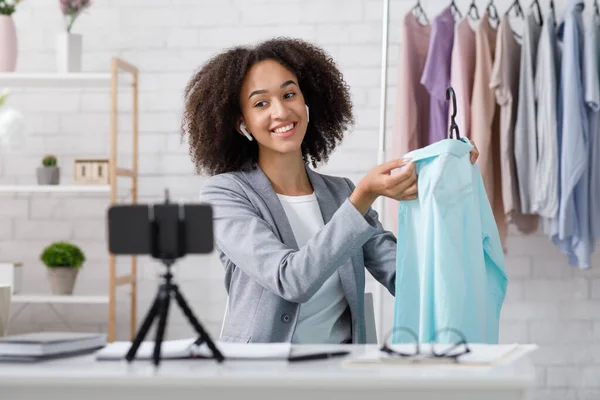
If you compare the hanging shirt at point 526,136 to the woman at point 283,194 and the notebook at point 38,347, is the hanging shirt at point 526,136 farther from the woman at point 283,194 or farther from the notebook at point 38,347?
the notebook at point 38,347

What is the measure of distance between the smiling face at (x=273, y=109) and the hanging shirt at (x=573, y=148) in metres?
1.34

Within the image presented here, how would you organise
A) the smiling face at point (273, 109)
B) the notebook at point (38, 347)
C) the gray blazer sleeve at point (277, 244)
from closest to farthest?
1. the notebook at point (38, 347)
2. the gray blazer sleeve at point (277, 244)
3. the smiling face at point (273, 109)

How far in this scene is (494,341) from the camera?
195 centimetres

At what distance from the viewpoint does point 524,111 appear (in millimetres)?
3260

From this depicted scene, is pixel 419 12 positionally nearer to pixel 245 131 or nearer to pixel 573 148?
pixel 573 148

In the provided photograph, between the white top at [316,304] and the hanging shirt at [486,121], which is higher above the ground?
the hanging shirt at [486,121]

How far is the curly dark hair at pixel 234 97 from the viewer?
2244 millimetres

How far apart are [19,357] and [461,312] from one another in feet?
3.07

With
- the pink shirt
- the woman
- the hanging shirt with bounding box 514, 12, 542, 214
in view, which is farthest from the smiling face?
the hanging shirt with bounding box 514, 12, 542, 214

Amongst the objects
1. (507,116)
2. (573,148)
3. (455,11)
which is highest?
(455,11)

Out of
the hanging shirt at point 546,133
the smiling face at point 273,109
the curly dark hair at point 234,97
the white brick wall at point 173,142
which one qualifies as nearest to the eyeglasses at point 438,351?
the smiling face at point 273,109

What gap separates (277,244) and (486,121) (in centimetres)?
159

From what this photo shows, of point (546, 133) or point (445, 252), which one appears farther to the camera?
point (546, 133)

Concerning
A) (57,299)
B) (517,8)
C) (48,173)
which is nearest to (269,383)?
(57,299)
